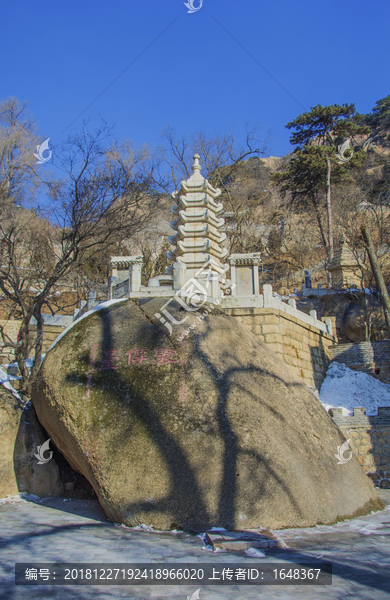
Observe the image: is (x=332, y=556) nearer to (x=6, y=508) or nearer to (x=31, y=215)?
(x=6, y=508)

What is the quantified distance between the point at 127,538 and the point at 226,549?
3.80 ft

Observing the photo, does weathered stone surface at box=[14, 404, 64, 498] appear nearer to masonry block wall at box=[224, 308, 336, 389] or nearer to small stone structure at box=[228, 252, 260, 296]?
masonry block wall at box=[224, 308, 336, 389]

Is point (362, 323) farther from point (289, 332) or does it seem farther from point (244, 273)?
point (244, 273)

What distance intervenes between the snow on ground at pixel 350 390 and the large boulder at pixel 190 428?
25.3 feet

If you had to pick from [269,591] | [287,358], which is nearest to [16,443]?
[269,591]

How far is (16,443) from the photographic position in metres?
7.12

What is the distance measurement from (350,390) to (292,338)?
3.21m

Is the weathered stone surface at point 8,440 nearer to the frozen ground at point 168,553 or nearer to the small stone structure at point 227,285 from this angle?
the frozen ground at point 168,553

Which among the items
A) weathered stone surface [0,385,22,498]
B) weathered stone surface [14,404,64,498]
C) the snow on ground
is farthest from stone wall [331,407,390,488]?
weathered stone surface [0,385,22,498]

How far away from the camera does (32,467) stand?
7.13m

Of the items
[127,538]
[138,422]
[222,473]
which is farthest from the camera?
[138,422]

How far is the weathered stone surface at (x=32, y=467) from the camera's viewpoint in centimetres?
705

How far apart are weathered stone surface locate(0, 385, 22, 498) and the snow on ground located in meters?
9.42

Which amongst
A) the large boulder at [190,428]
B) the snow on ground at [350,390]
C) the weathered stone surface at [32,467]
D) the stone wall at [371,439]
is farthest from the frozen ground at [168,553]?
the snow on ground at [350,390]
